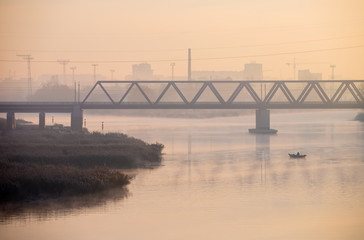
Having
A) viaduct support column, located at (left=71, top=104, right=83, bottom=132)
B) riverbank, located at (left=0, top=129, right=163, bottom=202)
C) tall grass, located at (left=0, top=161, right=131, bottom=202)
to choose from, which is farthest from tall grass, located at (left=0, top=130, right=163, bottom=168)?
viaduct support column, located at (left=71, top=104, right=83, bottom=132)

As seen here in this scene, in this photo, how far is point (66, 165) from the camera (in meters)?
A: 49.4

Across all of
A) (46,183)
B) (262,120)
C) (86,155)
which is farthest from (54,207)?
(262,120)

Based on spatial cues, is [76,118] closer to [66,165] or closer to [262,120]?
[262,120]

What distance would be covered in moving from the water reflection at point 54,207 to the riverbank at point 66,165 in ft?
2.72

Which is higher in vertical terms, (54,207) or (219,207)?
(54,207)

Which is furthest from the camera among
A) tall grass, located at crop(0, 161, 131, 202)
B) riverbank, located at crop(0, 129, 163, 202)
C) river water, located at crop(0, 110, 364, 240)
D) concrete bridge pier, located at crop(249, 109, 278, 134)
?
concrete bridge pier, located at crop(249, 109, 278, 134)

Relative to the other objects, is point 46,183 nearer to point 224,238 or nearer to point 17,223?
point 17,223

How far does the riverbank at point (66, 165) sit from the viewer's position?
3881cm

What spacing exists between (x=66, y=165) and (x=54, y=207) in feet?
43.9

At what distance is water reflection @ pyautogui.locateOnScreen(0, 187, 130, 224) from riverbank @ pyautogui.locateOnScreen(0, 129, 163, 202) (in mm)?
828

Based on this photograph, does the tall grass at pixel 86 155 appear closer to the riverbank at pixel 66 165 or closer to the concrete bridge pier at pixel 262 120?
the riverbank at pixel 66 165

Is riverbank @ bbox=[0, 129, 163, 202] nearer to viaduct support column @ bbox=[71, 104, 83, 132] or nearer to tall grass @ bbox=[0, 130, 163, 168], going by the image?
tall grass @ bbox=[0, 130, 163, 168]

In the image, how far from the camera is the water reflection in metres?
34.1

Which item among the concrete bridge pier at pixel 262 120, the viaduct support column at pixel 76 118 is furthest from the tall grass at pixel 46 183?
the concrete bridge pier at pixel 262 120
